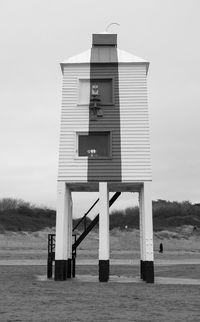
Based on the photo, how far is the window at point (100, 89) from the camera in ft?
65.8

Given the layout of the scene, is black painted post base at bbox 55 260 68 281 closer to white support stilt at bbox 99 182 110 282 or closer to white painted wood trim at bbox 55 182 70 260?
white painted wood trim at bbox 55 182 70 260

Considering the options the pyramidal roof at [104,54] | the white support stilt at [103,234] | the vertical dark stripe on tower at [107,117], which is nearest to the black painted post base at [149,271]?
the white support stilt at [103,234]

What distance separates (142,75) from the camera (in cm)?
2017

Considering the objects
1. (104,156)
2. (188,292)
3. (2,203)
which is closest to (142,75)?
(104,156)

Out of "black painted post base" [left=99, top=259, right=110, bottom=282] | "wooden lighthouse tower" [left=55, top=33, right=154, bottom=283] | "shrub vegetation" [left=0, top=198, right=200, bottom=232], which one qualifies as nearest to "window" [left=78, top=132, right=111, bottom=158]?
"wooden lighthouse tower" [left=55, top=33, right=154, bottom=283]

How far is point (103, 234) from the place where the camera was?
18219 millimetres

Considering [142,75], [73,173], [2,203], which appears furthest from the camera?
[2,203]

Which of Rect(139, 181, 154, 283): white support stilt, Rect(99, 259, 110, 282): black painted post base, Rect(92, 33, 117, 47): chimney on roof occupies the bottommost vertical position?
Rect(99, 259, 110, 282): black painted post base

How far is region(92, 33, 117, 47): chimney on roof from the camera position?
21.3 m

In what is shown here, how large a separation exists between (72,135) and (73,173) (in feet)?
5.87

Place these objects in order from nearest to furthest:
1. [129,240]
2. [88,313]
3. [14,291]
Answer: [88,313] < [14,291] < [129,240]

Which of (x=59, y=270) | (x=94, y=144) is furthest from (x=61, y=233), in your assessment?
(x=94, y=144)

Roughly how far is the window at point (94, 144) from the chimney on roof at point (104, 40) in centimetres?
494

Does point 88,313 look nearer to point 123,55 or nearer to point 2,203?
point 123,55
